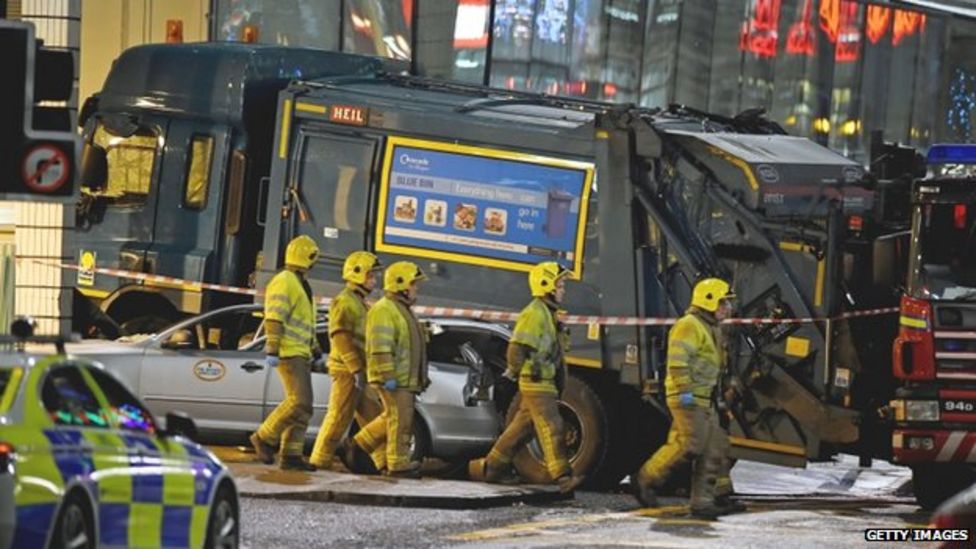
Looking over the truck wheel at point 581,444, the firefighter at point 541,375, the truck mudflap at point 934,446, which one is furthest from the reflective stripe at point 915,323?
the firefighter at point 541,375

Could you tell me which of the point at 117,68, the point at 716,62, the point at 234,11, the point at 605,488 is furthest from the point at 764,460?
the point at 716,62

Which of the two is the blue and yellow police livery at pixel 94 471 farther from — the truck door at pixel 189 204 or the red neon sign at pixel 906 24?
the red neon sign at pixel 906 24

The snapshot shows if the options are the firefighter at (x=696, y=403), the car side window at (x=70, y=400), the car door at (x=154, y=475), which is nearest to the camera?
the car side window at (x=70, y=400)

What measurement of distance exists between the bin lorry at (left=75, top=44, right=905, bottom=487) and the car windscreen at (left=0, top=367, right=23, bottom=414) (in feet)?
26.9

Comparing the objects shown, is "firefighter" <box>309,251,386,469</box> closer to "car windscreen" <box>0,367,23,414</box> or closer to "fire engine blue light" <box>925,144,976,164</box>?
"fire engine blue light" <box>925,144,976,164</box>

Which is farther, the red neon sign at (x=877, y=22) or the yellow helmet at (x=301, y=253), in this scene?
the red neon sign at (x=877, y=22)

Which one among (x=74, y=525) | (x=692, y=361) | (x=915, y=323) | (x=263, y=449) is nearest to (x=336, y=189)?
(x=263, y=449)

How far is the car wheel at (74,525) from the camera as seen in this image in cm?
1092

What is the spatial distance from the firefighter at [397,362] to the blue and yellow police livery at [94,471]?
5.35 meters

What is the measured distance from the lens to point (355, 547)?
1498cm

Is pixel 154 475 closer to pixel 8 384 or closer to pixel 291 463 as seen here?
pixel 8 384

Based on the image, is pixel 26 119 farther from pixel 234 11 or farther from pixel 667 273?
pixel 234 11

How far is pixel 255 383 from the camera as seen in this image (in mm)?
19594

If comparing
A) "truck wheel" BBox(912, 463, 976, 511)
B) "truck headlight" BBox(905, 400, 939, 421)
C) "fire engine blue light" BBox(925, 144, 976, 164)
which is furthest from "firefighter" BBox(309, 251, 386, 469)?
"fire engine blue light" BBox(925, 144, 976, 164)
